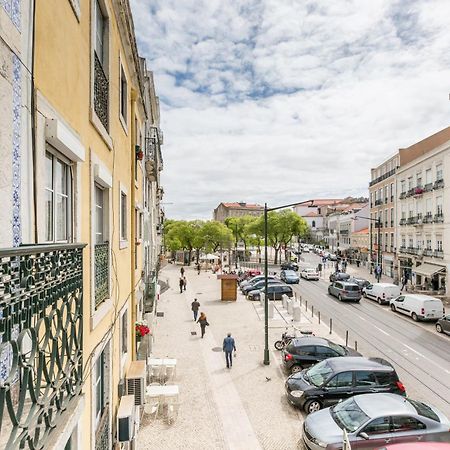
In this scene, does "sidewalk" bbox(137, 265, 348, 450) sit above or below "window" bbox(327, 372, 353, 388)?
below

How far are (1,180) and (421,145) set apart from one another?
44.6 metres

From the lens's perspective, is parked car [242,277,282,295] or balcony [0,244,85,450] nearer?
balcony [0,244,85,450]

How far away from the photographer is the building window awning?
31.6 metres

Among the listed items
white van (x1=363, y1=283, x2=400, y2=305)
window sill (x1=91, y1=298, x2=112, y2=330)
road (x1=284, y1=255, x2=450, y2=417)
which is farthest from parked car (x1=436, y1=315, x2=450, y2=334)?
window sill (x1=91, y1=298, x2=112, y2=330)

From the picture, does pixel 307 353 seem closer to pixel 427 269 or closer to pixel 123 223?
pixel 123 223

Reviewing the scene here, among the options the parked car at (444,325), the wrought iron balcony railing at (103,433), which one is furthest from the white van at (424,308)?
the wrought iron balcony railing at (103,433)

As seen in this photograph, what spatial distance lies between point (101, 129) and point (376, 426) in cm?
892

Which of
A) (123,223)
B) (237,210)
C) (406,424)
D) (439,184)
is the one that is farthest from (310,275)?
(237,210)

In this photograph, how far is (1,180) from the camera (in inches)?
102

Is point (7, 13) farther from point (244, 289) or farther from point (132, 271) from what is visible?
point (244, 289)

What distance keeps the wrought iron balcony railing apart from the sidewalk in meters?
3.18

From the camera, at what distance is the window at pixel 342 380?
444 inches

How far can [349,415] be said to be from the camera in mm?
9359

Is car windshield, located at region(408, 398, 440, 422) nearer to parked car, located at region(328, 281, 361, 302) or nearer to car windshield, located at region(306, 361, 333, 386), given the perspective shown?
car windshield, located at region(306, 361, 333, 386)
